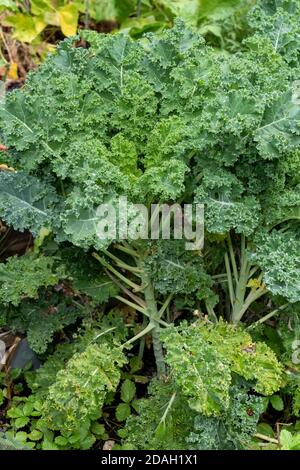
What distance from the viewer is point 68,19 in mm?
4250

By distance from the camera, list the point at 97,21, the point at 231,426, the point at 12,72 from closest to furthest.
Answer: the point at 231,426 < the point at 12,72 < the point at 97,21

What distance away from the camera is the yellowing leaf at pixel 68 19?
167 inches

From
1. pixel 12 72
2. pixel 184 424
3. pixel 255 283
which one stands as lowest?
pixel 184 424

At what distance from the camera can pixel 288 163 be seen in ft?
7.67

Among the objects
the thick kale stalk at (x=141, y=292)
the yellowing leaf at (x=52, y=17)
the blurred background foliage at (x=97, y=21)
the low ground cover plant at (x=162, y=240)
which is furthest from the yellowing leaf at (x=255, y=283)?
the yellowing leaf at (x=52, y=17)

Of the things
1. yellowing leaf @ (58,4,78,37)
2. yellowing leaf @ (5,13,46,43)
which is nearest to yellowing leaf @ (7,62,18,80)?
yellowing leaf @ (5,13,46,43)

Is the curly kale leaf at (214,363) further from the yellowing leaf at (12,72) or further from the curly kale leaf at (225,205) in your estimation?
the yellowing leaf at (12,72)

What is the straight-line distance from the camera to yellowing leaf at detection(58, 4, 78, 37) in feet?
13.9

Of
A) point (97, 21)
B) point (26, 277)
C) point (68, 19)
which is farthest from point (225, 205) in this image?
point (97, 21)

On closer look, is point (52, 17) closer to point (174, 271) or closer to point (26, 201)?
point (26, 201)
